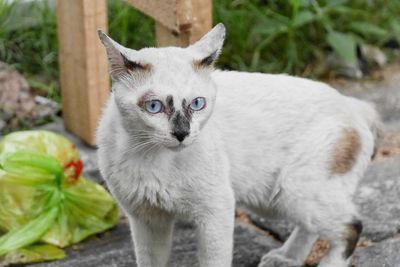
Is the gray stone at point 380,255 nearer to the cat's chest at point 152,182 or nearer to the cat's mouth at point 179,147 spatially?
the cat's chest at point 152,182

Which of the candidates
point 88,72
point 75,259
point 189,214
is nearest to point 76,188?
point 75,259

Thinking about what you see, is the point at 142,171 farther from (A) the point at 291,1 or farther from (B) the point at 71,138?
(A) the point at 291,1

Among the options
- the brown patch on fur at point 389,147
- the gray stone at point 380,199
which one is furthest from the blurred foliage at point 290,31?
the gray stone at point 380,199

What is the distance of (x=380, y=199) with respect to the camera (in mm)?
3928

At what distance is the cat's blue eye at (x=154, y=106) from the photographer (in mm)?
2701

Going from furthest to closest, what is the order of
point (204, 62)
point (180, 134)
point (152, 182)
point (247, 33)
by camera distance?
1. point (247, 33)
2. point (152, 182)
3. point (204, 62)
4. point (180, 134)

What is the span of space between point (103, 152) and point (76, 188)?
0.88 metres

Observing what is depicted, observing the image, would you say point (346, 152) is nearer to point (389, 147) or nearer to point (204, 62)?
point (204, 62)

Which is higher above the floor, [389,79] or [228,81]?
[228,81]

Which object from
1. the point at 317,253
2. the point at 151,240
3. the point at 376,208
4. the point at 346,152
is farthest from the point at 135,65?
the point at 376,208

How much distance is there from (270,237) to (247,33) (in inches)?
67.3

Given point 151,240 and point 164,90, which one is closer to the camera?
point 164,90

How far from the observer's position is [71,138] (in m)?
4.65

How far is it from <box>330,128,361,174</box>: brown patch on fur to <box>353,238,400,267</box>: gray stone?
414 mm
